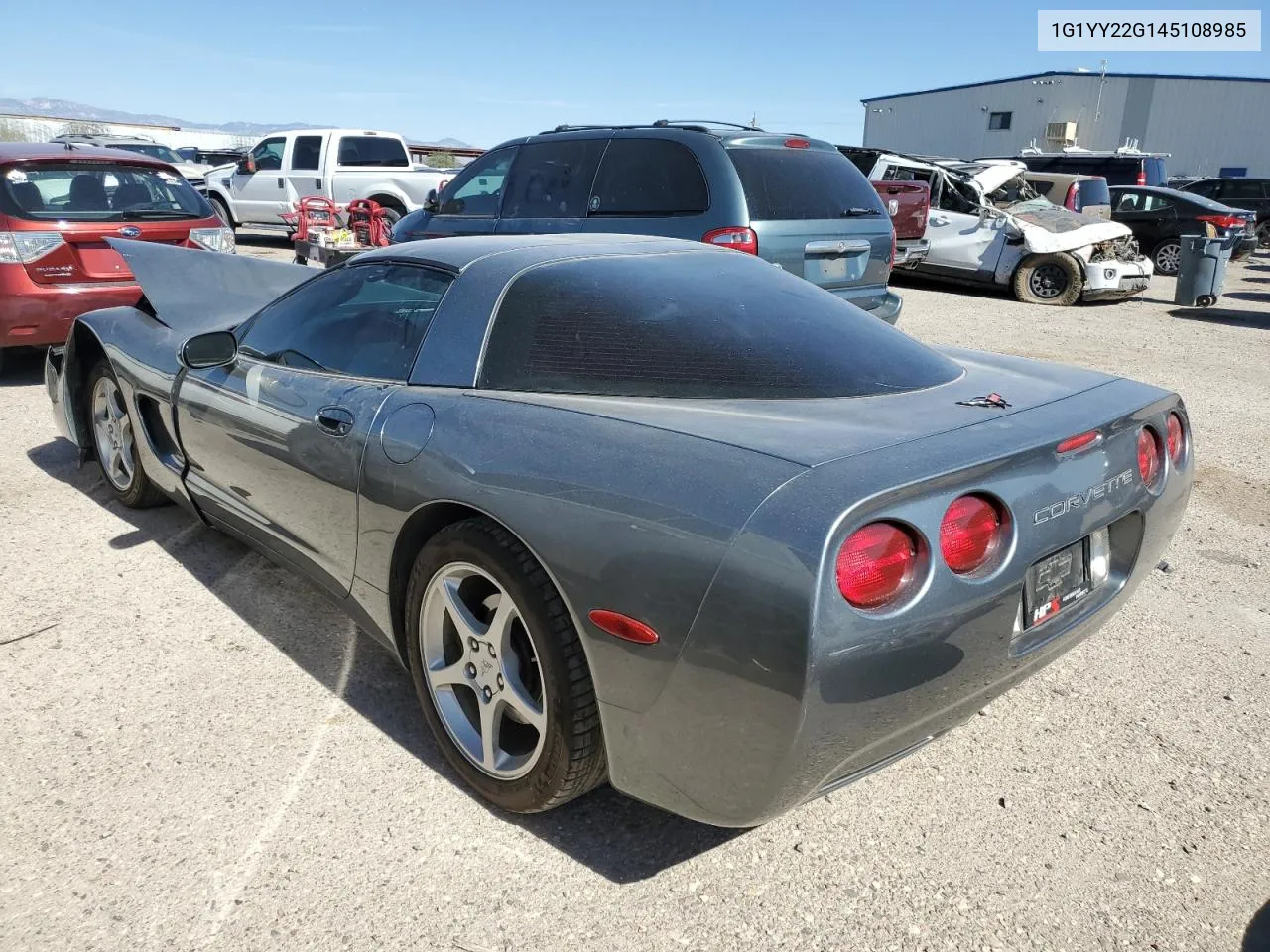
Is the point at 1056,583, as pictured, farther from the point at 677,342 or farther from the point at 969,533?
the point at 677,342

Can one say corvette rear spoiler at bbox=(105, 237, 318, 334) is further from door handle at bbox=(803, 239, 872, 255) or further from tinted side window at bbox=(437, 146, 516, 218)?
door handle at bbox=(803, 239, 872, 255)

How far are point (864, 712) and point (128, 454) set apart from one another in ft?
12.2

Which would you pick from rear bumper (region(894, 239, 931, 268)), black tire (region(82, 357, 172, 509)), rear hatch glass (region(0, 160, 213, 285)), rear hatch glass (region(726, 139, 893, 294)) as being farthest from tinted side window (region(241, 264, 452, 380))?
rear bumper (region(894, 239, 931, 268))

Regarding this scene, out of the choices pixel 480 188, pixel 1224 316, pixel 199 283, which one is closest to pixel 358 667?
pixel 199 283

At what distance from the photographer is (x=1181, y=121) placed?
135 feet

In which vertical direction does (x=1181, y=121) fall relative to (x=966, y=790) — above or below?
above

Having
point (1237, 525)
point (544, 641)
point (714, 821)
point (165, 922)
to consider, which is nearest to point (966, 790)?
point (714, 821)

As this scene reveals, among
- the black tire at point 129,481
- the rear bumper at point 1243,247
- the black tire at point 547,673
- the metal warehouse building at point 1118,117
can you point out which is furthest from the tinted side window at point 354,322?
the metal warehouse building at point 1118,117

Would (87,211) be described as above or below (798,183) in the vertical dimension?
below

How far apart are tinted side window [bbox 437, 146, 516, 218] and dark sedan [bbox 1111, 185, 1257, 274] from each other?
44.2ft

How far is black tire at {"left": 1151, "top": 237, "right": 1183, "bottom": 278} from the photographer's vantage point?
1722 cm

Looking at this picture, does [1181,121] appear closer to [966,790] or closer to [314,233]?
[314,233]

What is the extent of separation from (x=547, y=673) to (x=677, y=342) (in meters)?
0.96

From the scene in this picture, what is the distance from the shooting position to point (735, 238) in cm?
639
